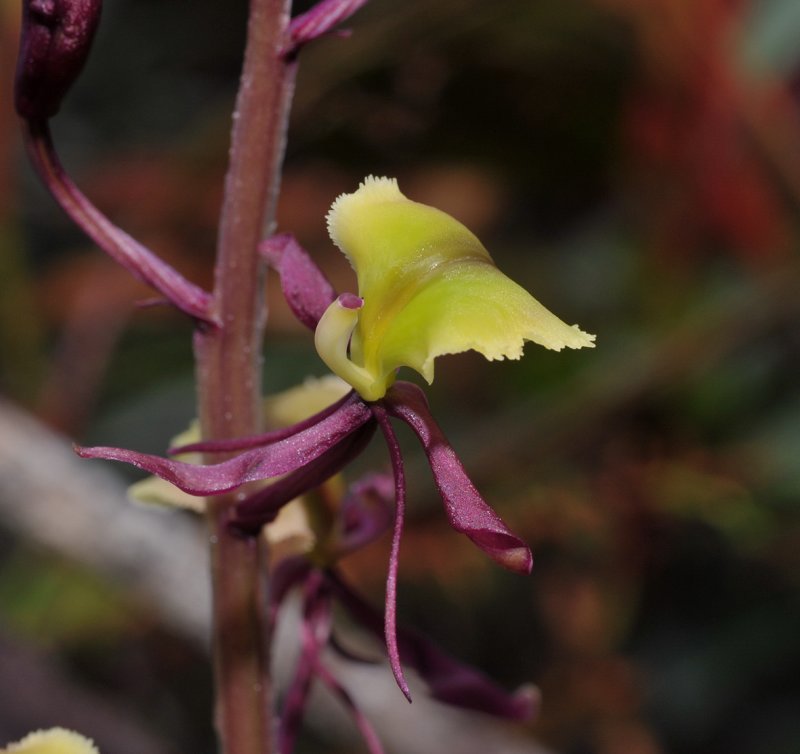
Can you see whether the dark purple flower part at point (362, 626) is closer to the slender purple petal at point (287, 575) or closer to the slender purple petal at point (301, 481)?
the slender purple petal at point (287, 575)

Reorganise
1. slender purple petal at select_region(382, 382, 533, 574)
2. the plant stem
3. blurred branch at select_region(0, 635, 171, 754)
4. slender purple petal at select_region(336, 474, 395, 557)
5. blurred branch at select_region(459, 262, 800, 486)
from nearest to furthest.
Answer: slender purple petal at select_region(382, 382, 533, 574) → the plant stem → slender purple petal at select_region(336, 474, 395, 557) → blurred branch at select_region(0, 635, 171, 754) → blurred branch at select_region(459, 262, 800, 486)

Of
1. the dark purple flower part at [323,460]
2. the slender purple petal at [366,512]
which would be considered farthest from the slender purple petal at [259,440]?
the slender purple petal at [366,512]

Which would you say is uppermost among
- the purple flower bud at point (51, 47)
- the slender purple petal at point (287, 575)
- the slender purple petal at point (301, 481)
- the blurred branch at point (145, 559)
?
the purple flower bud at point (51, 47)

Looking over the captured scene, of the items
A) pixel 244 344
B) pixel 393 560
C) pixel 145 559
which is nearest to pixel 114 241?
pixel 244 344

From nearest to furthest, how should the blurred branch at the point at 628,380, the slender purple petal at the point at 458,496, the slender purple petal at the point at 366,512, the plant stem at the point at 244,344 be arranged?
1. the slender purple petal at the point at 458,496
2. the plant stem at the point at 244,344
3. the slender purple petal at the point at 366,512
4. the blurred branch at the point at 628,380

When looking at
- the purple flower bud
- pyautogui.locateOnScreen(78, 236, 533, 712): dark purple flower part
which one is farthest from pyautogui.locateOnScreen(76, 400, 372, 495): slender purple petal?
the purple flower bud

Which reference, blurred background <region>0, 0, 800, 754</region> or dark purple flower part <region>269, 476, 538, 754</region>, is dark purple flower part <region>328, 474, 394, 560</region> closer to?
dark purple flower part <region>269, 476, 538, 754</region>
